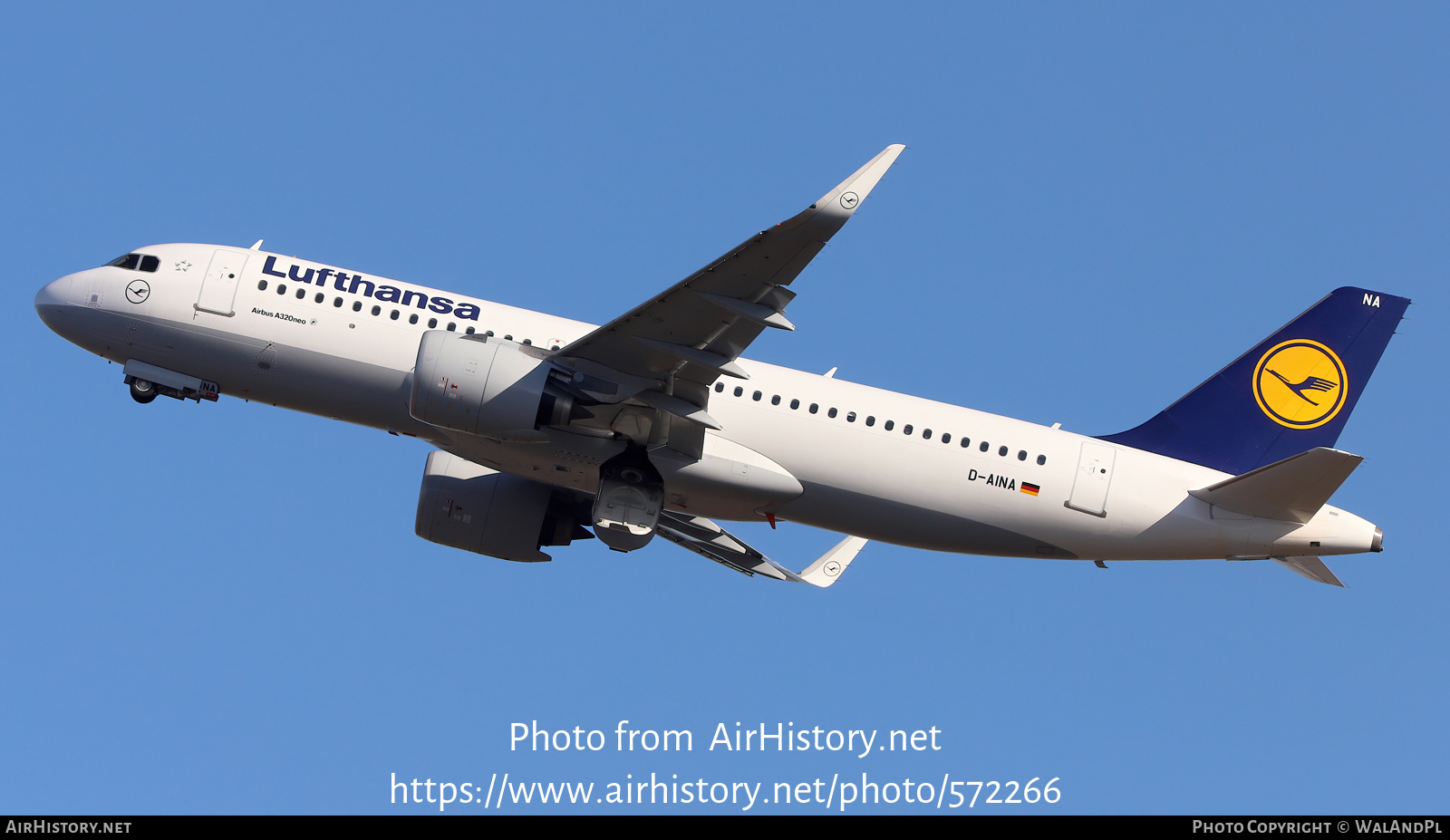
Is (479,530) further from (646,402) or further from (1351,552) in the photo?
(1351,552)

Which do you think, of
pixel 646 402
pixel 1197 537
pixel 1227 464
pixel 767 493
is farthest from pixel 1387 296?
pixel 646 402

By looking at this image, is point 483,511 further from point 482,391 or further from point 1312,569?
point 1312,569

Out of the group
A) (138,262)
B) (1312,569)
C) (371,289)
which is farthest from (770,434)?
(138,262)

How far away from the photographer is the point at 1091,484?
30.1 metres

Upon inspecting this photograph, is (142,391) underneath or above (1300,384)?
underneath

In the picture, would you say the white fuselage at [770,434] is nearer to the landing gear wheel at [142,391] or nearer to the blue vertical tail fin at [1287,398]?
the landing gear wheel at [142,391]

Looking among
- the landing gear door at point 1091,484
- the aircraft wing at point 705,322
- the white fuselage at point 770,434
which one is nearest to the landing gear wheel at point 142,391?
the white fuselage at point 770,434

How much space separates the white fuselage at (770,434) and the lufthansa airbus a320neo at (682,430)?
0.15 ft

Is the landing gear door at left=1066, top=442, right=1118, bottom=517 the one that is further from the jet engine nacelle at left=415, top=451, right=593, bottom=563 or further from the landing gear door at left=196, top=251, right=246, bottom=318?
the landing gear door at left=196, top=251, right=246, bottom=318

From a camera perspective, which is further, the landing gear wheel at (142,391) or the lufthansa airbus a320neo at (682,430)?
the landing gear wheel at (142,391)

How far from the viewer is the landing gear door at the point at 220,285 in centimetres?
2970

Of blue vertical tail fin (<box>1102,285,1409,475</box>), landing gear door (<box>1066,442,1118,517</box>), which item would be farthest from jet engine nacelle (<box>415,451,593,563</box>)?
blue vertical tail fin (<box>1102,285,1409,475</box>)

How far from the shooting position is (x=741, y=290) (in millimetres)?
25422

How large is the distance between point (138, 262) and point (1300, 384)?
1053 inches
